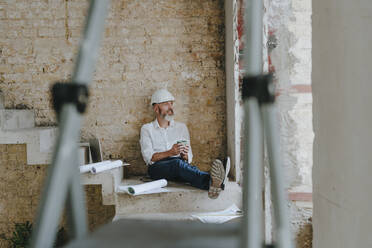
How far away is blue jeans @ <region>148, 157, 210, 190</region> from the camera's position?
321cm

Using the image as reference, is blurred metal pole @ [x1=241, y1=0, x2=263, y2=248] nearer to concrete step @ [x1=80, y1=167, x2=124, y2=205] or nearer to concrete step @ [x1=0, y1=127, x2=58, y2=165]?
concrete step @ [x1=80, y1=167, x2=124, y2=205]

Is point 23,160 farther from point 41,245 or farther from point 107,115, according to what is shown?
point 41,245

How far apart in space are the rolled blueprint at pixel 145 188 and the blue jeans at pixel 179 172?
0.59 ft

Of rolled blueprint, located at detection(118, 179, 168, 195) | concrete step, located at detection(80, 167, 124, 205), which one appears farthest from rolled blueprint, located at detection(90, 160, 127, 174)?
rolled blueprint, located at detection(118, 179, 168, 195)

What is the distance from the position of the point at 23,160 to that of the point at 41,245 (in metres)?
3.70

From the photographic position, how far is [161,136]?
12.2 ft

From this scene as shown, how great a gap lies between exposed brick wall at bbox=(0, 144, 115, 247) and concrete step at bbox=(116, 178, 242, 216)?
94 centimetres

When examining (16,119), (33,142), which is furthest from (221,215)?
(16,119)

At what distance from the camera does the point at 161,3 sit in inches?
152

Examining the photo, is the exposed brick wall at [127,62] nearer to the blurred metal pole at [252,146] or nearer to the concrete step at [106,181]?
the concrete step at [106,181]

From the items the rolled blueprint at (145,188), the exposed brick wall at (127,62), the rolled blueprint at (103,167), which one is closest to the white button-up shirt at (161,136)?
the exposed brick wall at (127,62)

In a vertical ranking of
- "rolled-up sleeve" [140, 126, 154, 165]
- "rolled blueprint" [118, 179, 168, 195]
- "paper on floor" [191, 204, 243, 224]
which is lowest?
"paper on floor" [191, 204, 243, 224]

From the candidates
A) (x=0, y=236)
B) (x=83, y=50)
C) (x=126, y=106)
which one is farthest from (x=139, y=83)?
(x=83, y=50)

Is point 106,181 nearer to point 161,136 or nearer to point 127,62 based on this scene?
point 161,136
